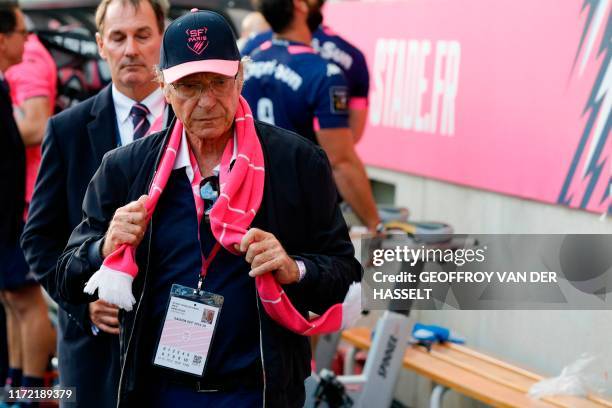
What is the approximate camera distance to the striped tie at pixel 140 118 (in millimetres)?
3662

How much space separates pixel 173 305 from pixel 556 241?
2.44 m

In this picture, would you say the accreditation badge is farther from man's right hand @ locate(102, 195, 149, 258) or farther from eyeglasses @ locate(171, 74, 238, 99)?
eyeglasses @ locate(171, 74, 238, 99)

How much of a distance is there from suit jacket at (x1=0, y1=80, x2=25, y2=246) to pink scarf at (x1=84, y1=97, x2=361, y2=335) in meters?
2.71

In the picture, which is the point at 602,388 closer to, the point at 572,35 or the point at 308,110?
the point at 572,35

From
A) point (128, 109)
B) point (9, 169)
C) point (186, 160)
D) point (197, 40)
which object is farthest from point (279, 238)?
point (9, 169)

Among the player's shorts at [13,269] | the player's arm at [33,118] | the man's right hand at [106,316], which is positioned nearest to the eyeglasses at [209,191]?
the man's right hand at [106,316]

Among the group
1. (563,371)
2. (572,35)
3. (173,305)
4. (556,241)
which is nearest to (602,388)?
(563,371)

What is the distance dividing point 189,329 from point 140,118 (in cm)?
110

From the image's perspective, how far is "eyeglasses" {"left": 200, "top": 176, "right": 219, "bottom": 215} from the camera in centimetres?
284

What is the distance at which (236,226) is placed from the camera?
8.98ft

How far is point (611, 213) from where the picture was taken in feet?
14.4

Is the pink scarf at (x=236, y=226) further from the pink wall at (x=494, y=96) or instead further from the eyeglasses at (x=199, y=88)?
the pink wall at (x=494, y=96)

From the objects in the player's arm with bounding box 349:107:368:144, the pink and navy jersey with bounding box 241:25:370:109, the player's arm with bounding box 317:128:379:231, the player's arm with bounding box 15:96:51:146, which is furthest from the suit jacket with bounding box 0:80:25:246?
the player's arm with bounding box 349:107:368:144

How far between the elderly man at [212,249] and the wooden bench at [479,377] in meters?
1.75
